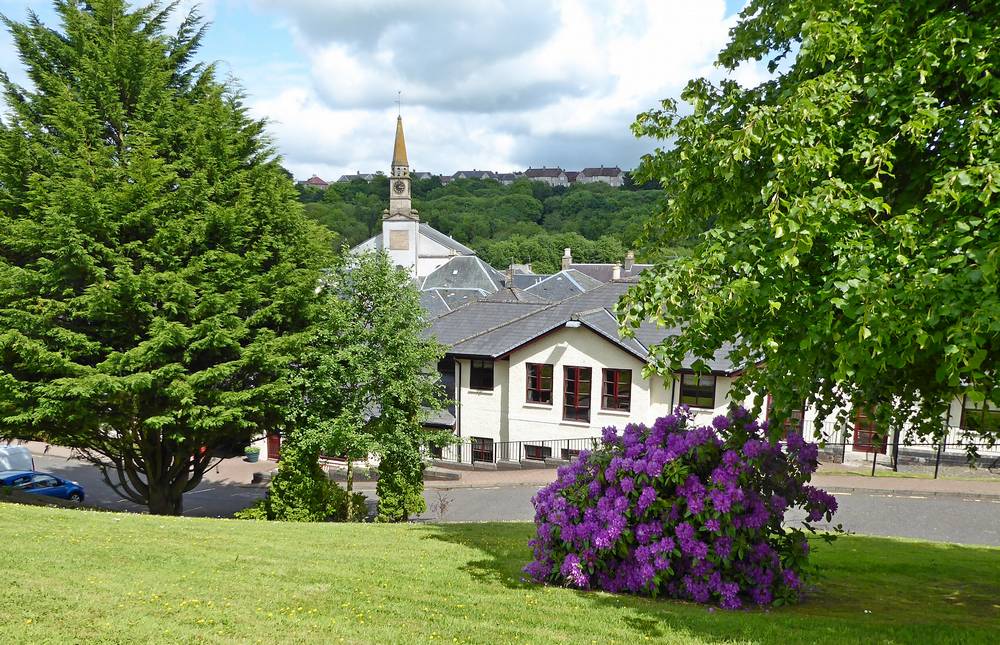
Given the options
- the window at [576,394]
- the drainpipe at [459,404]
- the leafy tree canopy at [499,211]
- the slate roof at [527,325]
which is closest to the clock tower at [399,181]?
the leafy tree canopy at [499,211]

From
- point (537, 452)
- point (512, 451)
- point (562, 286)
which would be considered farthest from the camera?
point (562, 286)

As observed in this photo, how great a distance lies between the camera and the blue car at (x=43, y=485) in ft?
88.4

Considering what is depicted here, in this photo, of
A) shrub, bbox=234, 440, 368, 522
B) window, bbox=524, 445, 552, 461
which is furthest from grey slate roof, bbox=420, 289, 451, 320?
shrub, bbox=234, 440, 368, 522

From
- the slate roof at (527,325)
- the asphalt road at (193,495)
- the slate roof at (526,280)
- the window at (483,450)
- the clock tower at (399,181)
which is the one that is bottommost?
the asphalt road at (193,495)

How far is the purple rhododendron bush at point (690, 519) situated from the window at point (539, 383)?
21362 mm

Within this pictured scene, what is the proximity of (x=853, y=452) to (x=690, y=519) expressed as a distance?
2277 cm

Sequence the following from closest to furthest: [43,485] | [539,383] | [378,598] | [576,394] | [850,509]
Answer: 1. [378,598]
2. [850,509]
3. [43,485]
4. [576,394]
5. [539,383]

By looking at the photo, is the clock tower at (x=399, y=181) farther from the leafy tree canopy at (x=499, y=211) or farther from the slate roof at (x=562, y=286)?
the slate roof at (x=562, y=286)

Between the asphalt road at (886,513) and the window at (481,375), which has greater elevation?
the window at (481,375)

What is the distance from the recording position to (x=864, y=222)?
718cm

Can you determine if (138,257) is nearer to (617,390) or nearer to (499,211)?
(617,390)

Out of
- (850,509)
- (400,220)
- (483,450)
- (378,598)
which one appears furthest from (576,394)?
(400,220)

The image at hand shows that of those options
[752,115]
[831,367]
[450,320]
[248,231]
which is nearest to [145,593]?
[831,367]

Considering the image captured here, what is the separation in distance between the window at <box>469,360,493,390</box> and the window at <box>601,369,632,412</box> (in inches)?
211
